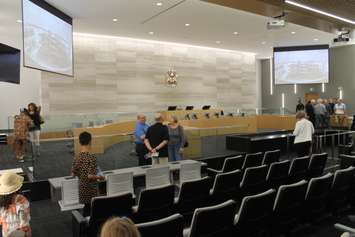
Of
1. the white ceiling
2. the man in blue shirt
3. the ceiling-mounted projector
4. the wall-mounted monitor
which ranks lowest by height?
the man in blue shirt

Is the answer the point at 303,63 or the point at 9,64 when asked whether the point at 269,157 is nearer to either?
the point at 9,64

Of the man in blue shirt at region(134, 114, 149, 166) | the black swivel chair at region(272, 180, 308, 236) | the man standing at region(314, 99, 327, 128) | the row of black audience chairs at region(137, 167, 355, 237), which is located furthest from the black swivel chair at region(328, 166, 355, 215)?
the man standing at region(314, 99, 327, 128)

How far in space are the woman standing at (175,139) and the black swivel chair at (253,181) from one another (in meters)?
2.28

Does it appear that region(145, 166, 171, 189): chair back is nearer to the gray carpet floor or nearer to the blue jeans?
the gray carpet floor

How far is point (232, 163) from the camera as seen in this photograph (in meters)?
6.47

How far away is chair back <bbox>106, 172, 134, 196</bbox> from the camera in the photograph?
16.5 ft

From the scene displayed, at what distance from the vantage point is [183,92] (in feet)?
64.6

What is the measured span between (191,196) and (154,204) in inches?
25.9

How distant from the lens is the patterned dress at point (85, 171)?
4168 millimetres

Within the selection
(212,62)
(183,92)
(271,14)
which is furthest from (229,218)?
(212,62)

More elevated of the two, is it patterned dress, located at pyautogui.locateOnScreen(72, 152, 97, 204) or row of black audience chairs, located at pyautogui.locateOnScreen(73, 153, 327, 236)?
patterned dress, located at pyautogui.locateOnScreen(72, 152, 97, 204)

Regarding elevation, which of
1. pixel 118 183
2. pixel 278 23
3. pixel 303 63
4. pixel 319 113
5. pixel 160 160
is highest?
pixel 303 63

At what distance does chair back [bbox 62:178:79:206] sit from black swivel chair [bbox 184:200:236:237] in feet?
7.92

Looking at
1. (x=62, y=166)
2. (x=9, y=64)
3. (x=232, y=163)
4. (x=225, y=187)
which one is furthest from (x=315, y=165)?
(x=9, y=64)
